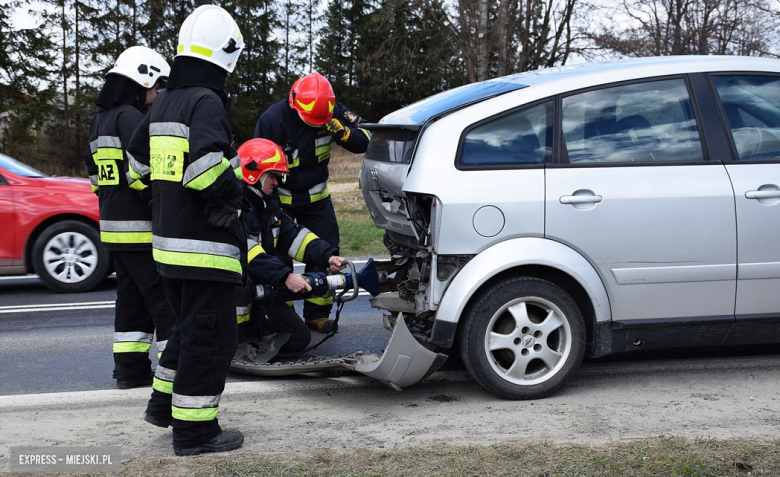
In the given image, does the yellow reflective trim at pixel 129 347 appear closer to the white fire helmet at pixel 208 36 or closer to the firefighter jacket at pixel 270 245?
the firefighter jacket at pixel 270 245

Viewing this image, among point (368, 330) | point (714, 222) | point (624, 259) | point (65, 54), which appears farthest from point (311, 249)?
point (65, 54)

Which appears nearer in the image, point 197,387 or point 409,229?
point 197,387

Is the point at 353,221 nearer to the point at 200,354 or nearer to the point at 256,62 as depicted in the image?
the point at 200,354

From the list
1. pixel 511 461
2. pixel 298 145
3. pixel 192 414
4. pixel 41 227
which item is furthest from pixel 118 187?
pixel 41 227

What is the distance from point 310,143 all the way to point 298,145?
95 millimetres

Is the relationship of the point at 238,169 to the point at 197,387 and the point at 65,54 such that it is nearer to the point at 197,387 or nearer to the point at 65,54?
the point at 197,387

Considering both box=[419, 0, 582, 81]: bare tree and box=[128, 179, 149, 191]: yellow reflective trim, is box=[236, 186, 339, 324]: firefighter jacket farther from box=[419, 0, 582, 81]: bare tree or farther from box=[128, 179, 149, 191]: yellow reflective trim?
box=[419, 0, 582, 81]: bare tree

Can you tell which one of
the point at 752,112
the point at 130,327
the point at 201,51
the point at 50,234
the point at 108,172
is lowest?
the point at 130,327

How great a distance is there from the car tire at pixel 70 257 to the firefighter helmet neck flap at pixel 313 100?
3316mm

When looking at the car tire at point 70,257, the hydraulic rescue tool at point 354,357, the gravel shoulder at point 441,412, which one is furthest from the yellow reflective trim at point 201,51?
the car tire at point 70,257

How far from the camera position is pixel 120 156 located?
4.55 m

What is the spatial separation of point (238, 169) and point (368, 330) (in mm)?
2718

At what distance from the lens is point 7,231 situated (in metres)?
7.72

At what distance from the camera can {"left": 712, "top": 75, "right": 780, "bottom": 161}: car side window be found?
4316 mm
